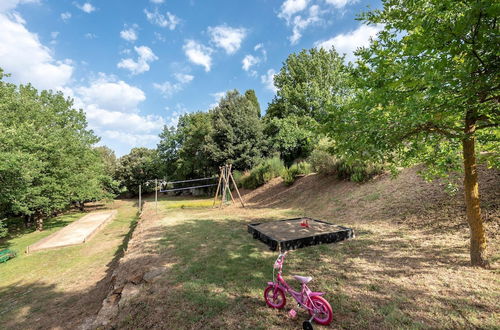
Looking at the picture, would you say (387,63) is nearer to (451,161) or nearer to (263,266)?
(451,161)

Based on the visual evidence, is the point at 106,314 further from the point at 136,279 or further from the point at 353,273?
the point at 353,273

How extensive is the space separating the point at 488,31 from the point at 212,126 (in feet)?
71.1

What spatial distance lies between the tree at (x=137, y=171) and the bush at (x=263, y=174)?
61.8 feet

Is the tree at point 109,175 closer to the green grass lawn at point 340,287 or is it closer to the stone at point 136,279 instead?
the stone at point 136,279

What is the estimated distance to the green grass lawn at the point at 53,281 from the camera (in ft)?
14.8

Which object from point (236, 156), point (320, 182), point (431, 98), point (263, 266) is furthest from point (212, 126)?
point (431, 98)

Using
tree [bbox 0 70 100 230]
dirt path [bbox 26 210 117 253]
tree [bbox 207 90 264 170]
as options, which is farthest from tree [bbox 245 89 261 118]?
dirt path [bbox 26 210 117 253]

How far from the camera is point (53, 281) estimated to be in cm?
613

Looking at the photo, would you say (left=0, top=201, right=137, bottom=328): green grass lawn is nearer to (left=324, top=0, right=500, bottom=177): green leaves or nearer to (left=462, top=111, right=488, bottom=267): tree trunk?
(left=324, top=0, right=500, bottom=177): green leaves

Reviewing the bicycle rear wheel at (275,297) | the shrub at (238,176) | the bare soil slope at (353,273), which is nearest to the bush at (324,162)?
the bare soil slope at (353,273)

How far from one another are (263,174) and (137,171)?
23.0 metres

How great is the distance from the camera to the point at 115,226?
12.9m

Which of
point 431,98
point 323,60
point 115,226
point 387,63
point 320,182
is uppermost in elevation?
point 323,60

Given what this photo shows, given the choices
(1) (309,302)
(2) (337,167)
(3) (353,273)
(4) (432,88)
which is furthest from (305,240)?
(2) (337,167)
